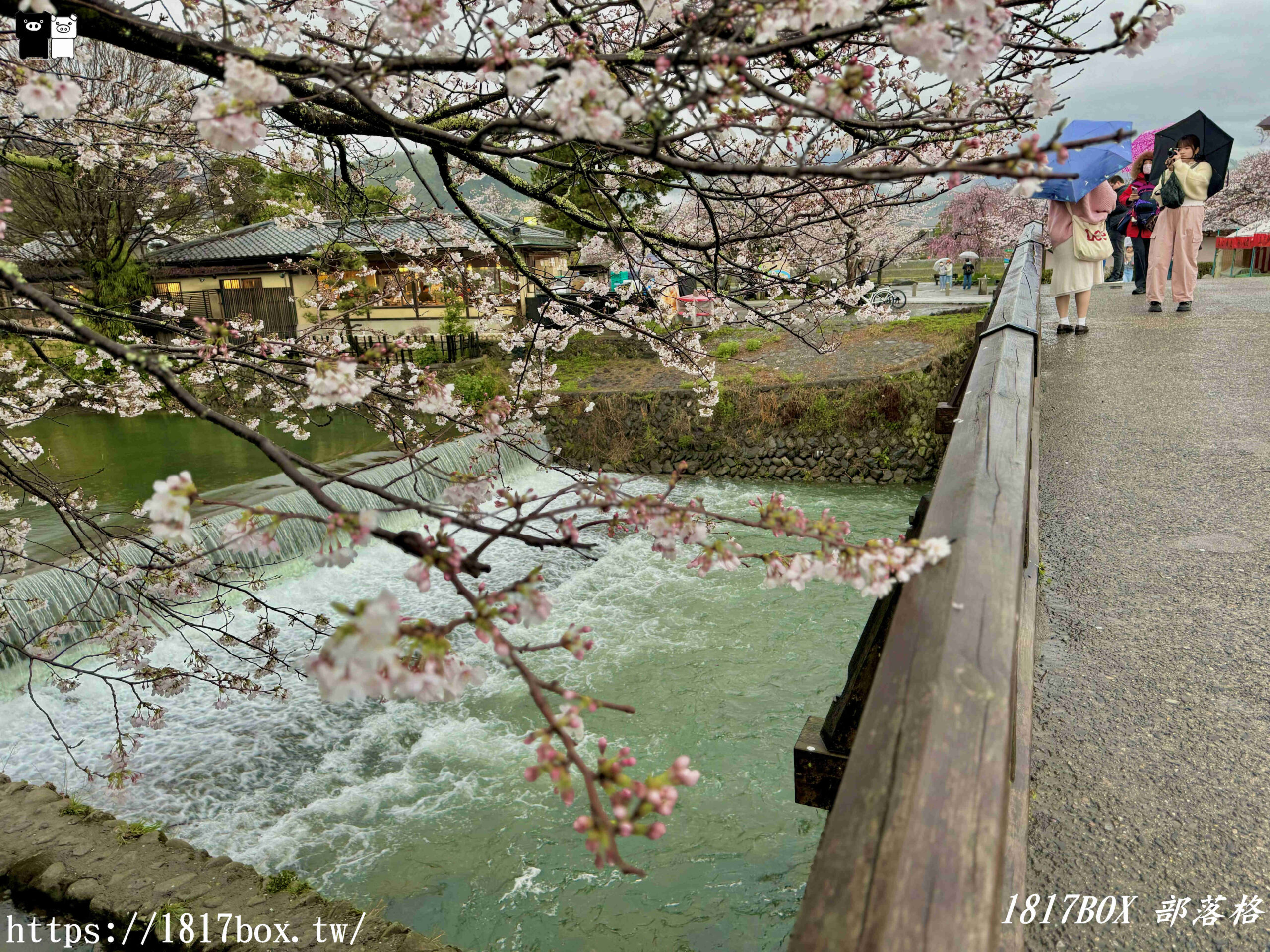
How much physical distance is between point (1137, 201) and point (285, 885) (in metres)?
12.0

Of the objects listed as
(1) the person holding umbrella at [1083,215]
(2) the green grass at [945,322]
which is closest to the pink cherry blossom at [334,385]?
(1) the person holding umbrella at [1083,215]

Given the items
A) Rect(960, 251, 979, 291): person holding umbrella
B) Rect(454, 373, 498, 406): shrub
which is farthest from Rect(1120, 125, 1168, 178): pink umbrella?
Rect(960, 251, 979, 291): person holding umbrella

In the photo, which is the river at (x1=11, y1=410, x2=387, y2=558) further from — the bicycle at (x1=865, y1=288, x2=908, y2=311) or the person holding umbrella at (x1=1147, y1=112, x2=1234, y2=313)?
the bicycle at (x1=865, y1=288, x2=908, y2=311)

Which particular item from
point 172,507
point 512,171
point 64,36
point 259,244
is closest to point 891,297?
point 259,244

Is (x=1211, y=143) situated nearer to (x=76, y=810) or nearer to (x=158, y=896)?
(x=158, y=896)

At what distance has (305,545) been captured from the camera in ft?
29.9

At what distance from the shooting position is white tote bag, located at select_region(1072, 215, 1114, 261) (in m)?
6.76

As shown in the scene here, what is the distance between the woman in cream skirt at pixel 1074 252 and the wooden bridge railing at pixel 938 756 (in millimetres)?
6075

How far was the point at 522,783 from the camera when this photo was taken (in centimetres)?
531

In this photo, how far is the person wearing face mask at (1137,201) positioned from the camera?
31.8ft

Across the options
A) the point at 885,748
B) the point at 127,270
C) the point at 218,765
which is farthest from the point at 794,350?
the point at 885,748

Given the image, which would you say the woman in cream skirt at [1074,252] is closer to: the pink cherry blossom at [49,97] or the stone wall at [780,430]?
the stone wall at [780,430]

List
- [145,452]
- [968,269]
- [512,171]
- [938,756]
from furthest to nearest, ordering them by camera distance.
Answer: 1. [968,269]
2. [145,452]
3. [512,171]
4. [938,756]

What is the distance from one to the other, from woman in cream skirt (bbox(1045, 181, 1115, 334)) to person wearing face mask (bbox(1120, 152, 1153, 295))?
2.75 meters
